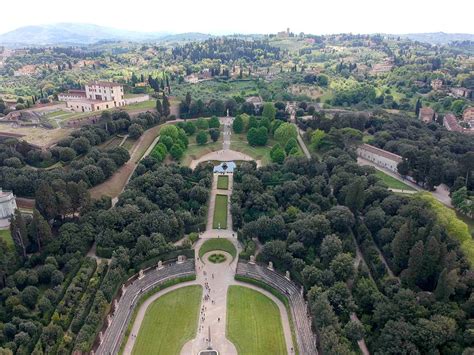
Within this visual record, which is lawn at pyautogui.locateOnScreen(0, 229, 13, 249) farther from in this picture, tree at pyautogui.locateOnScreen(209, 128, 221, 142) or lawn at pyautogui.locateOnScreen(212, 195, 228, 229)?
tree at pyautogui.locateOnScreen(209, 128, 221, 142)

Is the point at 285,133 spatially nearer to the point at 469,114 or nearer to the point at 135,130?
the point at 135,130

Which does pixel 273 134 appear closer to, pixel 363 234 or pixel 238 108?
pixel 238 108

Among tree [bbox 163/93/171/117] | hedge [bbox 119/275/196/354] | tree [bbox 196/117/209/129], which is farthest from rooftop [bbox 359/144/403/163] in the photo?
tree [bbox 163/93/171/117]

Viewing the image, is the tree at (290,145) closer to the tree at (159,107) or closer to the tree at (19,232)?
the tree at (159,107)

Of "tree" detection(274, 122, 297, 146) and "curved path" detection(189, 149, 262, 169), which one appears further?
"tree" detection(274, 122, 297, 146)

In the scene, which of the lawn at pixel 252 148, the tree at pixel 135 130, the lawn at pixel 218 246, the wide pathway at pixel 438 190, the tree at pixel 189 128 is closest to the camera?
the lawn at pixel 218 246

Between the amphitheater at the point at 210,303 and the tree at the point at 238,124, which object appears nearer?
the amphitheater at the point at 210,303

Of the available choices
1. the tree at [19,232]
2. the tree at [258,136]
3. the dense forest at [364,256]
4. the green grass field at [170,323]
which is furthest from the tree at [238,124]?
the tree at [19,232]

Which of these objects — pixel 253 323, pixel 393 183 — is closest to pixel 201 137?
pixel 393 183
